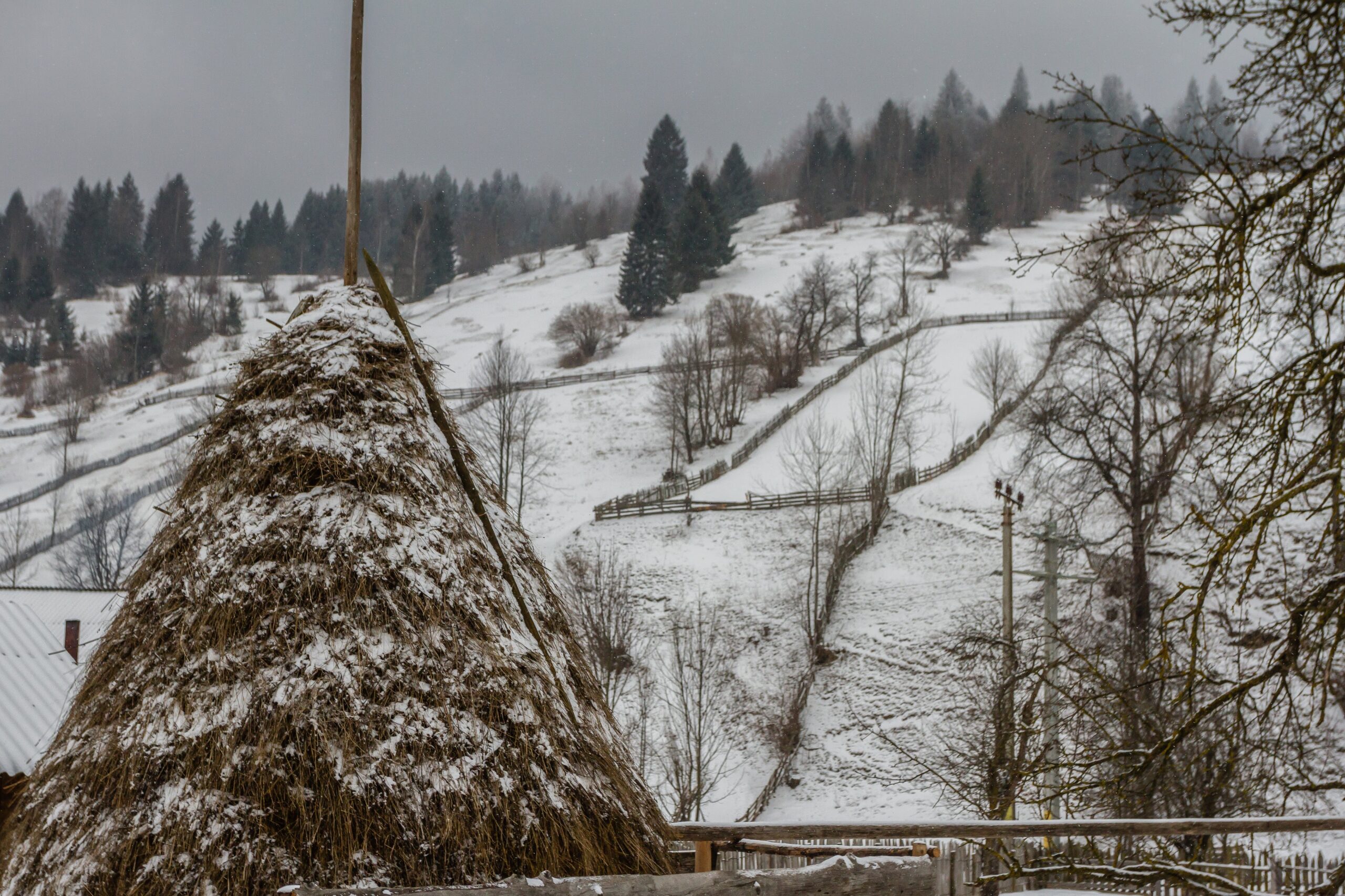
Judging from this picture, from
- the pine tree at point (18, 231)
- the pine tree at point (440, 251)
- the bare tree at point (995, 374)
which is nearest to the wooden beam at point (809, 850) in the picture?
the bare tree at point (995, 374)

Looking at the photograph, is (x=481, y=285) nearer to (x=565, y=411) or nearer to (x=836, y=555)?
(x=565, y=411)

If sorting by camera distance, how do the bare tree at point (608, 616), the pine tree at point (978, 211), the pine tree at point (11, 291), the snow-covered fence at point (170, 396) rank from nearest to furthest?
the bare tree at point (608, 616) → the snow-covered fence at point (170, 396) → the pine tree at point (978, 211) → the pine tree at point (11, 291)

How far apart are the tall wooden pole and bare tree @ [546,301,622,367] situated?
6082 centimetres

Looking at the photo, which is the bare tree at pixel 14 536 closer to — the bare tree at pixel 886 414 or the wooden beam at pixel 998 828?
the bare tree at pixel 886 414

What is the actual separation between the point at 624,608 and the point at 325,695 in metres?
27.6

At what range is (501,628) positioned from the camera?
197 inches

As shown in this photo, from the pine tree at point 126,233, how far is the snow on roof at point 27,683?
411 ft

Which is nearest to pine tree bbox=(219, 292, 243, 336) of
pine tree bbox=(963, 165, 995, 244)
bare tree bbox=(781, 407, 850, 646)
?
bare tree bbox=(781, 407, 850, 646)

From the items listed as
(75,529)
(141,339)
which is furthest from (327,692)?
(141,339)

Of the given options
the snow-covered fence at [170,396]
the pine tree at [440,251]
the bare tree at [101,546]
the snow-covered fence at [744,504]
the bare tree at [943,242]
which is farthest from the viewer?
the pine tree at [440,251]

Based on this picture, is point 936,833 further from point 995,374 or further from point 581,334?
point 581,334

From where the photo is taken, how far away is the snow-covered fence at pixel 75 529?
167ft

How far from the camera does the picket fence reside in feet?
137

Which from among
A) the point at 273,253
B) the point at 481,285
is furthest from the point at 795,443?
the point at 273,253
